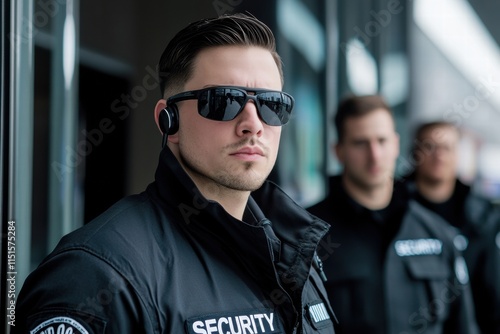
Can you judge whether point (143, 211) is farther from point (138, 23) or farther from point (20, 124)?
point (138, 23)

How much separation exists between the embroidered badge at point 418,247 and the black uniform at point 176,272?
3.39 ft

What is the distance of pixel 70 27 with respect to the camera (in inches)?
68.2

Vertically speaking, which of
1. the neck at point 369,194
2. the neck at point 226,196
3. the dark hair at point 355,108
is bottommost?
the neck at point 369,194

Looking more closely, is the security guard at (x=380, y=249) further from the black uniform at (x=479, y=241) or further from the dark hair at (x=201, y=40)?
the dark hair at (x=201, y=40)

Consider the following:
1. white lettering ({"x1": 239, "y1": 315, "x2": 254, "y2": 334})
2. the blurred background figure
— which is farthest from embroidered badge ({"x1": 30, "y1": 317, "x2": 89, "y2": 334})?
the blurred background figure

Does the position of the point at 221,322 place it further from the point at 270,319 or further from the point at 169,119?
the point at 169,119

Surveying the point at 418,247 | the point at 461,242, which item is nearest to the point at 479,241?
the point at 461,242

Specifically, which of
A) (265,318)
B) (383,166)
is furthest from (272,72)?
(383,166)

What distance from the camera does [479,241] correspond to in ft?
9.62

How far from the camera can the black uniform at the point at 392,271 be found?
228 cm

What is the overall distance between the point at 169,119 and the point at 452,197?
2288 mm

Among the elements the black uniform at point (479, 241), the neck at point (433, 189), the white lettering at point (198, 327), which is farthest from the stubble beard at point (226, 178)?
the neck at point (433, 189)

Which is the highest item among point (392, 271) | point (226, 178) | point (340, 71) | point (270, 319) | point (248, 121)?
point (340, 71)

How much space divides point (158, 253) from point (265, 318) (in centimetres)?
22
